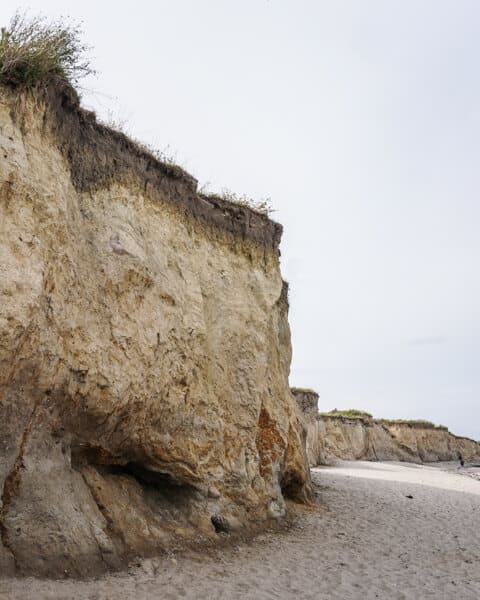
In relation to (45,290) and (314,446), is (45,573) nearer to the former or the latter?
(45,290)

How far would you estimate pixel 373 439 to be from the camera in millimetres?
38844

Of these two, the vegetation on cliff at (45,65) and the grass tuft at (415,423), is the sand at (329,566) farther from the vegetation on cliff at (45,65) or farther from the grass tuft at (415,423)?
the grass tuft at (415,423)

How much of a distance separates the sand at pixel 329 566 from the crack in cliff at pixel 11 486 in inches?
18.3

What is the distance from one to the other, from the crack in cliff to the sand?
0.47 metres

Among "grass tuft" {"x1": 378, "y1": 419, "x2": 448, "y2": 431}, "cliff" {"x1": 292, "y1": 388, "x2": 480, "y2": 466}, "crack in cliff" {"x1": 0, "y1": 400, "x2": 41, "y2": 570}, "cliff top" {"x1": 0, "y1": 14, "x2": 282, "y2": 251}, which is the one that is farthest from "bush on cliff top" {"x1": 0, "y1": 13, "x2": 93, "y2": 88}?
"grass tuft" {"x1": 378, "y1": 419, "x2": 448, "y2": 431}

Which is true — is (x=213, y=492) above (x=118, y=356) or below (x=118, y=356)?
below

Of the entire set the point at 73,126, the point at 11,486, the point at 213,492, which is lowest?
the point at 213,492

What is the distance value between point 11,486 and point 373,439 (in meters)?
36.3

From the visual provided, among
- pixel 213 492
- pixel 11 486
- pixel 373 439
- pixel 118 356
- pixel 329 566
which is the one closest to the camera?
pixel 11 486

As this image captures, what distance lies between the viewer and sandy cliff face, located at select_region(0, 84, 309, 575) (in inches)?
241

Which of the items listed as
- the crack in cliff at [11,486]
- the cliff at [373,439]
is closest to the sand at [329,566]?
the crack in cliff at [11,486]

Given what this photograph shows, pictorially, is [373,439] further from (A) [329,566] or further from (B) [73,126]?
(B) [73,126]

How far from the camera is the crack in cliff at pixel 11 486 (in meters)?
5.68

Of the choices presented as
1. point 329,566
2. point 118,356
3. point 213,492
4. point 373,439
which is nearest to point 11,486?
point 118,356
